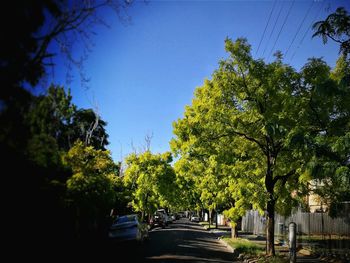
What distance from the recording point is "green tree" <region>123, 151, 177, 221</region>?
42719 mm

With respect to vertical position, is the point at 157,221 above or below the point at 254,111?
below

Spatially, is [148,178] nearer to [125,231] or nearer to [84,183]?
[125,231]

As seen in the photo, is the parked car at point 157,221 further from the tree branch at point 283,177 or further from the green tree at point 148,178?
the tree branch at point 283,177

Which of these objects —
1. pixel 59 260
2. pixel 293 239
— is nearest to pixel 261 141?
pixel 293 239

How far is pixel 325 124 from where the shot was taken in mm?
14602

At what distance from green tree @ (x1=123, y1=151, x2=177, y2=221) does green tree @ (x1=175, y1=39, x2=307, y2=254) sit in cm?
2522

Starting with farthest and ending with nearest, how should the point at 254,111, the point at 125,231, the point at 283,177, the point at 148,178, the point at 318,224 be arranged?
the point at 148,178, the point at 318,224, the point at 125,231, the point at 283,177, the point at 254,111

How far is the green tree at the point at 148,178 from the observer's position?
42.7 meters

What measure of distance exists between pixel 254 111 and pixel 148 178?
30.1m

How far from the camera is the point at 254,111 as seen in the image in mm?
16203

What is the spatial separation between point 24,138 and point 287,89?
1173 cm

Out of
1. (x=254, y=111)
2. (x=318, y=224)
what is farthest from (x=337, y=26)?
(x=318, y=224)

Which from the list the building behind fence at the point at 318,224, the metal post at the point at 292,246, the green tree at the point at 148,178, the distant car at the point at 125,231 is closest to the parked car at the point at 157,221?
the green tree at the point at 148,178

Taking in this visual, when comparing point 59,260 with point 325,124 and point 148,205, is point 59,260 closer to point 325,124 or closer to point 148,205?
point 325,124
